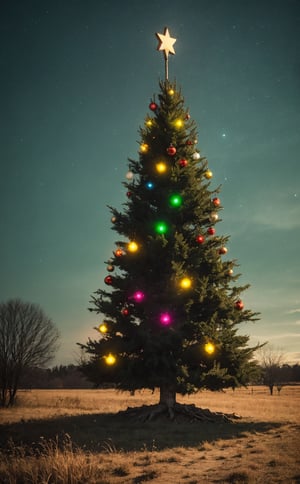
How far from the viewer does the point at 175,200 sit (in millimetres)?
14695

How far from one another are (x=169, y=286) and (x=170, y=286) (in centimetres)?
5

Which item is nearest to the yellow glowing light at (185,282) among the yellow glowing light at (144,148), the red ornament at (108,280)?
the red ornament at (108,280)

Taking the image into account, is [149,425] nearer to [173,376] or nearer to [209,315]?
[173,376]

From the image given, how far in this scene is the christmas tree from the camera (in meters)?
12.8

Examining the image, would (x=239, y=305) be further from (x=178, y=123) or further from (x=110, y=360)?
(x=178, y=123)

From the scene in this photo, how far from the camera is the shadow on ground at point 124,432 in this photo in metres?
9.10

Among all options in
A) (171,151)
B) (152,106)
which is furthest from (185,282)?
(152,106)

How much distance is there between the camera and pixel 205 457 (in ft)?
24.9

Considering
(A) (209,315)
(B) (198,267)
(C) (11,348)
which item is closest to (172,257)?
(B) (198,267)

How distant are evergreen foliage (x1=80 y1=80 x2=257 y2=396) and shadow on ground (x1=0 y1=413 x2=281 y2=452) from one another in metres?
1.33

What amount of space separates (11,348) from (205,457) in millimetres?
19746

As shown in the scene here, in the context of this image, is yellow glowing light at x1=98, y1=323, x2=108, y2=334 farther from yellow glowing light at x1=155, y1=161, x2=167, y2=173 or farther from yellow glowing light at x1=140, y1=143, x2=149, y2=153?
yellow glowing light at x1=140, y1=143, x2=149, y2=153

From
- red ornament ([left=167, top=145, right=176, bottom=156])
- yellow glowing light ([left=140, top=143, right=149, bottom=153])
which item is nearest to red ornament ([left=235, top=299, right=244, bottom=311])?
red ornament ([left=167, top=145, right=176, bottom=156])

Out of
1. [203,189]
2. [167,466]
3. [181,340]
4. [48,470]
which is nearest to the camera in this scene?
[48,470]
